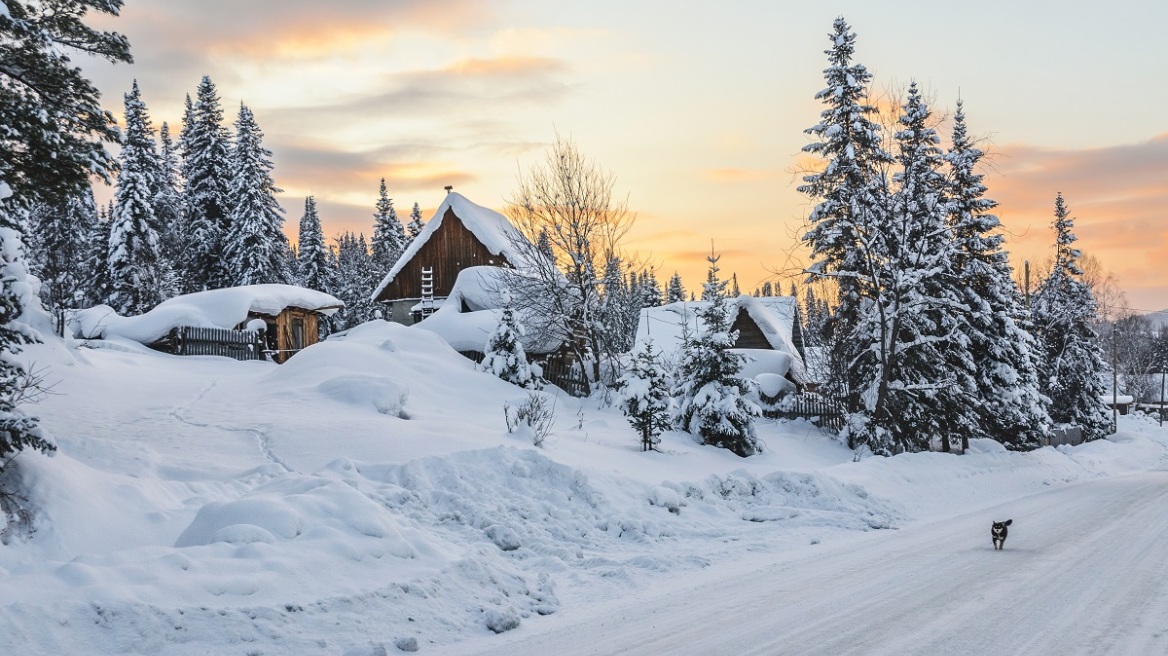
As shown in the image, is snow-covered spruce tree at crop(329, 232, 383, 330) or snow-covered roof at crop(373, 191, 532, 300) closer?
snow-covered roof at crop(373, 191, 532, 300)

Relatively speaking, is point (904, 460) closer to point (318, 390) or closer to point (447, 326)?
point (318, 390)

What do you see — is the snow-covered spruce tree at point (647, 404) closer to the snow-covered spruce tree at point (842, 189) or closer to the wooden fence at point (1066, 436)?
the snow-covered spruce tree at point (842, 189)

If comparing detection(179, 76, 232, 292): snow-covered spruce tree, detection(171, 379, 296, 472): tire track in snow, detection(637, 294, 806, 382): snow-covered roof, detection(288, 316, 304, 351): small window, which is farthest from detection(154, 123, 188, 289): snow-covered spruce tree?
detection(171, 379, 296, 472): tire track in snow

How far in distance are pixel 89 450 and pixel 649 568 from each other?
7.87 m

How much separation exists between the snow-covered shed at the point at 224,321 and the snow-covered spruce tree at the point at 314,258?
24.7 meters

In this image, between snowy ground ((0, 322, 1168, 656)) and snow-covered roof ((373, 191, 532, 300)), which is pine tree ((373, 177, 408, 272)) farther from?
snowy ground ((0, 322, 1168, 656))

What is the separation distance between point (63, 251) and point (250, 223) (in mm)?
19135

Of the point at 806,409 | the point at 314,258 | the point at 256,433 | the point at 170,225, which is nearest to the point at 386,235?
the point at 314,258

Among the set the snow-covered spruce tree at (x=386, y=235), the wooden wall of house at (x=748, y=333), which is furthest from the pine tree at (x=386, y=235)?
the wooden wall of house at (x=748, y=333)

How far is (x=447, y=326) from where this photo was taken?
1437 inches

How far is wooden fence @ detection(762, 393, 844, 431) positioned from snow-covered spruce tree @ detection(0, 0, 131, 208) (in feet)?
79.7

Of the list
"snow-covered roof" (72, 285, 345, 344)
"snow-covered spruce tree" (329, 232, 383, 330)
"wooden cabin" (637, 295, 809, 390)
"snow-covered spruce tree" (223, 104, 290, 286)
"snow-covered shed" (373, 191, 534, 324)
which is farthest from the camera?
"snow-covered spruce tree" (329, 232, 383, 330)

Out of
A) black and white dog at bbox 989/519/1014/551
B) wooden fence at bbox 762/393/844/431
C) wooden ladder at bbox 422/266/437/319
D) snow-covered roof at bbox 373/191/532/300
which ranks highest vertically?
snow-covered roof at bbox 373/191/532/300

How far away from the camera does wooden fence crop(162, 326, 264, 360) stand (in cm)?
3139
